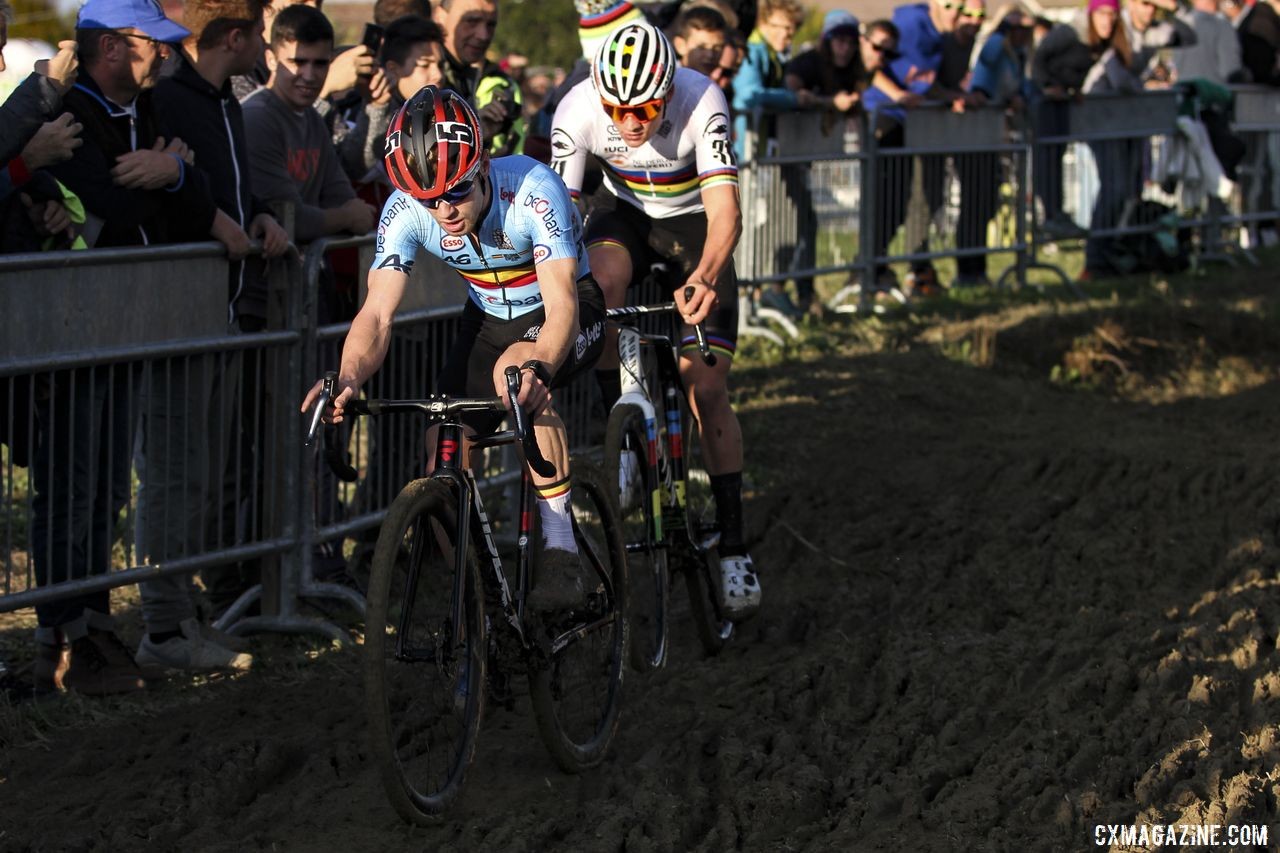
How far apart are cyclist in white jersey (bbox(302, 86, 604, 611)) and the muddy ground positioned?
84 cm

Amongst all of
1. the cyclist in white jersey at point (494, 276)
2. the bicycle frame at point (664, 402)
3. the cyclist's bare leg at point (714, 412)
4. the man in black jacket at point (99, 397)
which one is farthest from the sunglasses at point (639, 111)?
the man in black jacket at point (99, 397)

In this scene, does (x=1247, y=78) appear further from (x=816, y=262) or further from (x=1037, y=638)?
(x=1037, y=638)

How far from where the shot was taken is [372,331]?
536cm

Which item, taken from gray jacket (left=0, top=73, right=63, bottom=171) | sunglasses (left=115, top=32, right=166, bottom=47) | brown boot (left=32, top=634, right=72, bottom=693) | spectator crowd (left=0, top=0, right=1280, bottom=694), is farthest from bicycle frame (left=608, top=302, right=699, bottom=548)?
brown boot (left=32, top=634, right=72, bottom=693)

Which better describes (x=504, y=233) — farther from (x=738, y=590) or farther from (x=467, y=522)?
(x=738, y=590)

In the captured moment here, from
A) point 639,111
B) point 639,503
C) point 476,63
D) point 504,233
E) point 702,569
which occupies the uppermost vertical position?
point 476,63

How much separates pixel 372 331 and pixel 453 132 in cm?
67

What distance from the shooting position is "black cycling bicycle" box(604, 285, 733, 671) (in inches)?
261

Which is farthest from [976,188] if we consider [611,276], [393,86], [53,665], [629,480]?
[53,665]

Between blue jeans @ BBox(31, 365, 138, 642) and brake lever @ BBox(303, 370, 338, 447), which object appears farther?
blue jeans @ BBox(31, 365, 138, 642)

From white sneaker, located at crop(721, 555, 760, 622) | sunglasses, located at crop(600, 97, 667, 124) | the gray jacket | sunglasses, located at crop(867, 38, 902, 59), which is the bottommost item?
white sneaker, located at crop(721, 555, 760, 622)

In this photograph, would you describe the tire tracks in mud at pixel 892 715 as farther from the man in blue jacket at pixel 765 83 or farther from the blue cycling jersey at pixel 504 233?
the man in blue jacket at pixel 765 83

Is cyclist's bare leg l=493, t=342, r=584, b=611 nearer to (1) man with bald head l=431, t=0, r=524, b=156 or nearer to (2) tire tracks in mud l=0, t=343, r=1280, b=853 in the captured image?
(2) tire tracks in mud l=0, t=343, r=1280, b=853

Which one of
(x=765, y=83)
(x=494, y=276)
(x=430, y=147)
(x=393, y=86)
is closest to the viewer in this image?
(x=430, y=147)
